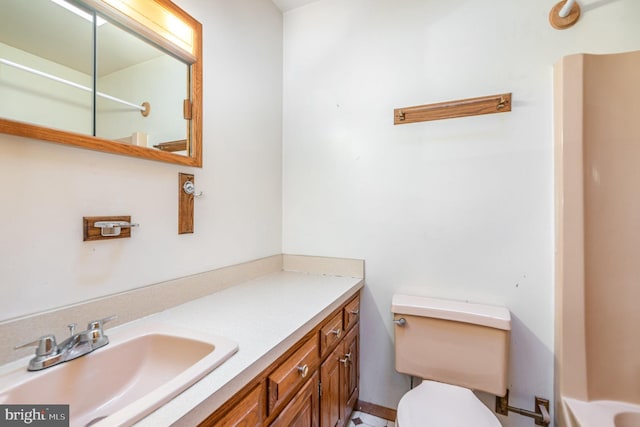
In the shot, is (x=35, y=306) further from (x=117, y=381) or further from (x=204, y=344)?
(x=204, y=344)

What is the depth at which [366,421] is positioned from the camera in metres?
1.60

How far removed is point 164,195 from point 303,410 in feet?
3.26

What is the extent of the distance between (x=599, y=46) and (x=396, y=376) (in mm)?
1925

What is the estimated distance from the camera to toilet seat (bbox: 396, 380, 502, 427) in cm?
108

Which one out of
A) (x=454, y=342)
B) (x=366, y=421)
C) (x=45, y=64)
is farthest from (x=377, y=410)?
(x=45, y=64)

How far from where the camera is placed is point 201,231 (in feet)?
4.28

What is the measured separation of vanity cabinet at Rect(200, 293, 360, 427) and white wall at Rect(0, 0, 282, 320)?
61cm

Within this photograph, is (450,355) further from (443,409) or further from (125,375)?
(125,375)

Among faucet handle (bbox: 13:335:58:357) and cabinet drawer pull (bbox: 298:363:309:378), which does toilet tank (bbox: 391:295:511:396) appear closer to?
cabinet drawer pull (bbox: 298:363:309:378)

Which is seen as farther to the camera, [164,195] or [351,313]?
[351,313]

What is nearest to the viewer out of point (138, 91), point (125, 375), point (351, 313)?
point (125, 375)

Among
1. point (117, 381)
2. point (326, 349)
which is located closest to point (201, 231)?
point (117, 381)

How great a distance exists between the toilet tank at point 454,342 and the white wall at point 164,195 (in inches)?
36.9

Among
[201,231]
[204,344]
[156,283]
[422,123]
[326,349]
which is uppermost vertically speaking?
[422,123]
